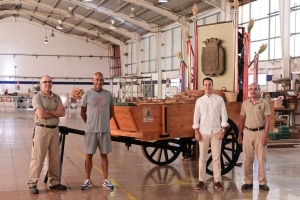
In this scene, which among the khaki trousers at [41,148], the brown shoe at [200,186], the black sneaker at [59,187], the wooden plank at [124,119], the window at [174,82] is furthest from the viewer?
the window at [174,82]

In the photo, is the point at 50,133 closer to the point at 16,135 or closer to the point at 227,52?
the point at 227,52

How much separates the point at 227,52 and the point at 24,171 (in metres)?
5.39

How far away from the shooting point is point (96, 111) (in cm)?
693

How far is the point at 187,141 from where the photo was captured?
896 centimetres

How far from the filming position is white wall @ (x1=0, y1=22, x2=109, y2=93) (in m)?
45.7

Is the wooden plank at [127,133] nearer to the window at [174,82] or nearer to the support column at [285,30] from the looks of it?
the support column at [285,30]

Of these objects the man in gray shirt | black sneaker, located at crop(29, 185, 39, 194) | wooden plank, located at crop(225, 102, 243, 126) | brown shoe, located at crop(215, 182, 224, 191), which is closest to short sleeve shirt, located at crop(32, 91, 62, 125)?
the man in gray shirt

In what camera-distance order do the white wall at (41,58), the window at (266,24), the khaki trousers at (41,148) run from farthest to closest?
1. the white wall at (41,58)
2. the window at (266,24)
3. the khaki trousers at (41,148)

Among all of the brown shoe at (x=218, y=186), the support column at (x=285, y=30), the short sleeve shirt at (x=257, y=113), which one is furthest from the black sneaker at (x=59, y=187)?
the support column at (x=285, y=30)

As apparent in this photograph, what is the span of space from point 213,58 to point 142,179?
3.81 metres

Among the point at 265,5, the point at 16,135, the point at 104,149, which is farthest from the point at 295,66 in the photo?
the point at 104,149

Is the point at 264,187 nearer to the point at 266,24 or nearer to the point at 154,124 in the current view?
the point at 154,124

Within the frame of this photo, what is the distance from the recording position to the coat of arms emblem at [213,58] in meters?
10.4

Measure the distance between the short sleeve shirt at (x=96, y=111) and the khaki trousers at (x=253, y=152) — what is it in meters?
2.35
